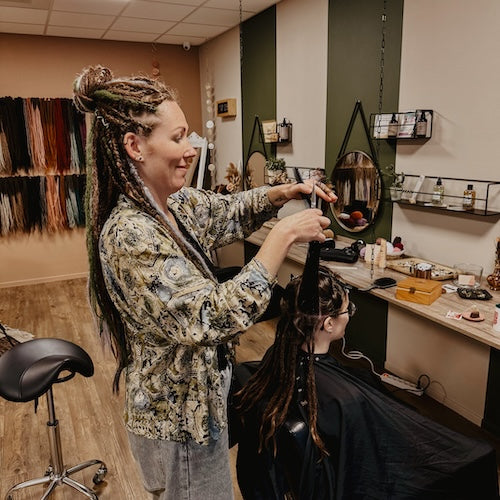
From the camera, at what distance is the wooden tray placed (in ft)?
7.90

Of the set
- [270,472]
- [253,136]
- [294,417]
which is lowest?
[270,472]

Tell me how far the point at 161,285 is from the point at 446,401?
7.41 feet

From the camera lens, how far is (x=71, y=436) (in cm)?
252

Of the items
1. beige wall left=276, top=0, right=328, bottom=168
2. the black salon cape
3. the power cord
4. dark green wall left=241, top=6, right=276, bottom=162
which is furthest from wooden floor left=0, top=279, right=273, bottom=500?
dark green wall left=241, top=6, right=276, bottom=162

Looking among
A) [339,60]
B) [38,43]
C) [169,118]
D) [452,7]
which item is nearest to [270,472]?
[169,118]

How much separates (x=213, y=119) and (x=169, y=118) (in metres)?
4.51

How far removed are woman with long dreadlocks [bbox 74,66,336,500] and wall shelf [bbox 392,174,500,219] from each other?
147 centimetres

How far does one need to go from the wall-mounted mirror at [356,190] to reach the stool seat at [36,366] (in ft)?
6.32

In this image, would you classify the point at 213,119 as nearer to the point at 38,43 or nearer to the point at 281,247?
the point at 38,43

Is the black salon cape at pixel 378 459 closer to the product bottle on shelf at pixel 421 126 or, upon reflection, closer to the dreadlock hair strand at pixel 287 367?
the dreadlock hair strand at pixel 287 367

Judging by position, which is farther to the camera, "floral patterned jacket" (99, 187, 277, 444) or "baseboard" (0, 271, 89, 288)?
"baseboard" (0, 271, 89, 288)

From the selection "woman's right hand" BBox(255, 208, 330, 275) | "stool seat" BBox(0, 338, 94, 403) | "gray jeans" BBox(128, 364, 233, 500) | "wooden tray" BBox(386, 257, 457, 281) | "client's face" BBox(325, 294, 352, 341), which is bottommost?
"stool seat" BBox(0, 338, 94, 403)

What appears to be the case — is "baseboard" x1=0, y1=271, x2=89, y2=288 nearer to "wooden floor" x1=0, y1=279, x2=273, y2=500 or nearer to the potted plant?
"wooden floor" x1=0, y1=279, x2=273, y2=500

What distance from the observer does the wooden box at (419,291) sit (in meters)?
2.18
